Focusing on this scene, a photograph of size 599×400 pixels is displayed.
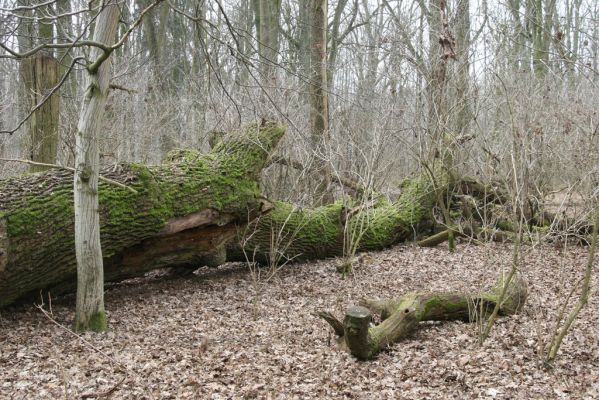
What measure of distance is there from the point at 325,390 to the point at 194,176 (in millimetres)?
3308

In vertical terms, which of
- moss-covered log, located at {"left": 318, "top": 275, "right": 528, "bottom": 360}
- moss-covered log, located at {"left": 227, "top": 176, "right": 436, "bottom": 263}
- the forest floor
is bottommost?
the forest floor

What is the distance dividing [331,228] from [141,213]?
124 inches

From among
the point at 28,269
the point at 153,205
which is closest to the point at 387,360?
the point at 153,205

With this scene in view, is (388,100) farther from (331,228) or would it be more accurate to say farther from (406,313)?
(406,313)

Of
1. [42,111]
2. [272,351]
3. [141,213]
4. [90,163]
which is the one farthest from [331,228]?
[42,111]

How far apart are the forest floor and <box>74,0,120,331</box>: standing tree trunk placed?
0.63 m

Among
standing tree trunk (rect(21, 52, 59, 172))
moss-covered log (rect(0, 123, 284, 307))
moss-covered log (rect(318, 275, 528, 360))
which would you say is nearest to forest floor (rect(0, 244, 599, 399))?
moss-covered log (rect(318, 275, 528, 360))

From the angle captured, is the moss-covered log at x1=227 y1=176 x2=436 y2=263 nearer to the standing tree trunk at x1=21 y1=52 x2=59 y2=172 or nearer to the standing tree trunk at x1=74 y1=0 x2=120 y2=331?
the standing tree trunk at x1=74 y1=0 x2=120 y2=331

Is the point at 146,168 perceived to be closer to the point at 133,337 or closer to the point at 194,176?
the point at 194,176

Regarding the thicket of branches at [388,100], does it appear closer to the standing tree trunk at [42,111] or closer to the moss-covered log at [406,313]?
the standing tree trunk at [42,111]

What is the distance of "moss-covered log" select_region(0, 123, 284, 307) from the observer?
16.9 feet

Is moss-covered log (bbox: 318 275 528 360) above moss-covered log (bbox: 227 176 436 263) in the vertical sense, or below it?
below

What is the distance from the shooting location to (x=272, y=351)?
479cm

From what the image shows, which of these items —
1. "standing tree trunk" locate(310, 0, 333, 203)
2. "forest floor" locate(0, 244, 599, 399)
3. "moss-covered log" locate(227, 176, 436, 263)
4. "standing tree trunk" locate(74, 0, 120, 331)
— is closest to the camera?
"forest floor" locate(0, 244, 599, 399)
